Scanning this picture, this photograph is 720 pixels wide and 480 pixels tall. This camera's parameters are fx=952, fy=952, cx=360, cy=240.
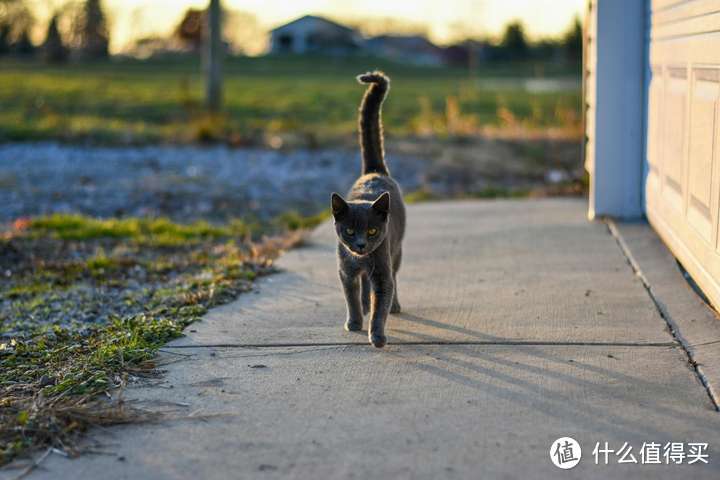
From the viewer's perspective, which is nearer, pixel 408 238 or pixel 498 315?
pixel 498 315

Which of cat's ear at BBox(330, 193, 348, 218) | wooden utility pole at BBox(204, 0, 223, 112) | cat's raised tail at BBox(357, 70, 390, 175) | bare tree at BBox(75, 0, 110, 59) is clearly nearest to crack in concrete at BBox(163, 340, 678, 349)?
cat's ear at BBox(330, 193, 348, 218)

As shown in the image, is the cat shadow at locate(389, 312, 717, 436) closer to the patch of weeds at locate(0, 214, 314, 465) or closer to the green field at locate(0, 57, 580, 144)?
the patch of weeds at locate(0, 214, 314, 465)

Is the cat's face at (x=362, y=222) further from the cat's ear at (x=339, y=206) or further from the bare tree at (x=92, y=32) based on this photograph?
the bare tree at (x=92, y=32)

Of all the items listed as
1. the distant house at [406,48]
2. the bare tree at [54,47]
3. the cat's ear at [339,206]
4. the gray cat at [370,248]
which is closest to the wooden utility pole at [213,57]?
the gray cat at [370,248]

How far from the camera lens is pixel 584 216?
8523 millimetres

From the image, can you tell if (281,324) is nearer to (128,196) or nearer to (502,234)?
(502,234)

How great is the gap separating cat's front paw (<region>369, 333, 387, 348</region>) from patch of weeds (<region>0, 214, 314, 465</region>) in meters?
1.10

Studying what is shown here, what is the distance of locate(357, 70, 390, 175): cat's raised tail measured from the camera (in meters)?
6.11

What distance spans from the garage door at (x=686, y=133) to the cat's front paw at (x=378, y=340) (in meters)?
1.81

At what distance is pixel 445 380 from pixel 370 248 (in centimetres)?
100

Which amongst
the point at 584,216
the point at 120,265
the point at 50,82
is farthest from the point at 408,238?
the point at 50,82

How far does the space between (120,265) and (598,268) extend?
3.61 m

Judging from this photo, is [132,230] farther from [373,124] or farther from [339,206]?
[339,206]

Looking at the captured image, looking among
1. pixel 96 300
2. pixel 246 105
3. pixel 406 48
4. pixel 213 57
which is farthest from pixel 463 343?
pixel 406 48
